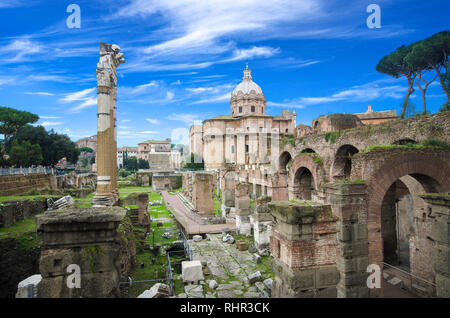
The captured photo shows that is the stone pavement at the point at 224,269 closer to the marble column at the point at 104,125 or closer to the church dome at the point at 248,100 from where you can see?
the marble column at the point at 104,125

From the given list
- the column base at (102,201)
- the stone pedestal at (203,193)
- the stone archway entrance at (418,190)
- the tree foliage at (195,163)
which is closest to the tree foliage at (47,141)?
the tree foliage at (195,163)

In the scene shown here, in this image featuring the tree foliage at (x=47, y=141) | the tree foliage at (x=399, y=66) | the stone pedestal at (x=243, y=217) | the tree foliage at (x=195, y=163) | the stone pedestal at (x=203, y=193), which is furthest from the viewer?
the tree foliage at (x=195, y=163)

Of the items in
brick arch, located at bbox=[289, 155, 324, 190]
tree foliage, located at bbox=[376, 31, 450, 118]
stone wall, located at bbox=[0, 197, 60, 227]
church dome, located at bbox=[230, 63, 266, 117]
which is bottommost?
stone wall, located at bbox=[0, 197, 60, 227]

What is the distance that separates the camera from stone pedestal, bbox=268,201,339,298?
3934 mm

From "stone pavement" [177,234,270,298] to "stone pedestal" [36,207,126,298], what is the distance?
340 cm

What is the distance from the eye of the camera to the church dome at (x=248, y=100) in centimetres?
4706

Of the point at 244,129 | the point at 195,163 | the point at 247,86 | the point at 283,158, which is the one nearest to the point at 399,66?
the point at 283,158

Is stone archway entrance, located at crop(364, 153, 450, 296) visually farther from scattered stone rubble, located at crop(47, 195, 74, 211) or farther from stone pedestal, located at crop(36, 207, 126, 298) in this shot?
scattered stone rubble, located at crop(47, 195, 74, 211)

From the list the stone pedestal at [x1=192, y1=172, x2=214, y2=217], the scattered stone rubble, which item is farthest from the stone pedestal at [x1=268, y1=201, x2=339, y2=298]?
the stone pedestal at [x1=192, y1=172, x2=214, y2=217]

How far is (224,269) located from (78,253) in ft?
17.7

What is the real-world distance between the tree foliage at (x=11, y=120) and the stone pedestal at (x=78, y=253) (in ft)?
124

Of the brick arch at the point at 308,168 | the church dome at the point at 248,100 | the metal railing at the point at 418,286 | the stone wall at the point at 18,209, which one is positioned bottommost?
the metal railing at the point at 418,286
